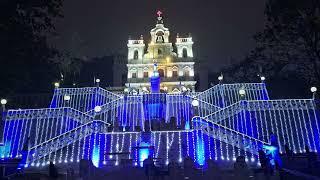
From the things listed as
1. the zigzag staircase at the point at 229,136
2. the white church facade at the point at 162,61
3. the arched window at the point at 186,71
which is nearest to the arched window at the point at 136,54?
the white church facade at the point at 162,61

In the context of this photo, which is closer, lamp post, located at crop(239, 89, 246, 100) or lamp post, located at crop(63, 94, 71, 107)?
lamp post, located at crop(239, 89, 246, 100)

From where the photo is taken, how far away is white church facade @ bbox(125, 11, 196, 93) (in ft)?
167

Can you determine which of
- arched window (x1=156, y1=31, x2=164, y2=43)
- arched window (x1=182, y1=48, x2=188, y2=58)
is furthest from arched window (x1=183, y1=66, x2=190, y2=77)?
arched window (x1=156, y1=31, x2=164, y2=43)

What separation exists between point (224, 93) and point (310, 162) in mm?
16141

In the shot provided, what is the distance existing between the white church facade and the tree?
30853 mm

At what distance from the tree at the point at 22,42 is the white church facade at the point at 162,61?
30.9 meters

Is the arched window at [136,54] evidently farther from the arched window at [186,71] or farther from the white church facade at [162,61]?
the arched window at [186,71]

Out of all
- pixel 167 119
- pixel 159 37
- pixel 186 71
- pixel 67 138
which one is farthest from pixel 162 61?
pixel 67 138

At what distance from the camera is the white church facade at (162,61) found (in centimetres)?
5091

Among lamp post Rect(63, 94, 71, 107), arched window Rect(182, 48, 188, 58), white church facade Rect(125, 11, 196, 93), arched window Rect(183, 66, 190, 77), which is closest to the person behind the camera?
lamp post Rect(63, 94, 71, 107)

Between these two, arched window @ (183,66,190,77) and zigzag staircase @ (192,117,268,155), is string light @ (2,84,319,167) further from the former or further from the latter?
arched window @ (183,66,190,77)

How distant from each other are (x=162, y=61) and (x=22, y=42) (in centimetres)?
3591

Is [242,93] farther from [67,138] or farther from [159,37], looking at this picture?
[159,37]

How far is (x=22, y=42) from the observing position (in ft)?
Result: 56.1
